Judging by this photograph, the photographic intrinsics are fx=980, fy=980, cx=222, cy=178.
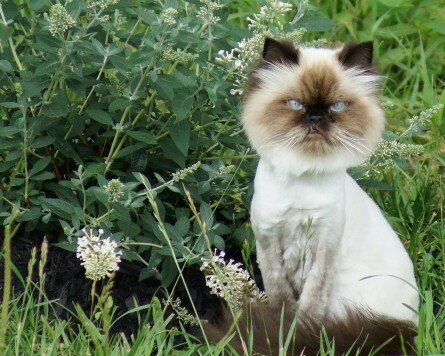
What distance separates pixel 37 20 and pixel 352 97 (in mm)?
1136

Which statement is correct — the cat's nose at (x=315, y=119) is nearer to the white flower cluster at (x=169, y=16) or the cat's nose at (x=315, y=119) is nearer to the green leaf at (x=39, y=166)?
the white flower cluster at (x=169, y=16)

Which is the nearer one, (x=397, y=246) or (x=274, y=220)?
(x=274, y=220)

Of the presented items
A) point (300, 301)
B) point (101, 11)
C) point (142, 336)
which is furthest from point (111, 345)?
point (101, 11)

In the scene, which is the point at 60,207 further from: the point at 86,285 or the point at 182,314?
the point at 182,314

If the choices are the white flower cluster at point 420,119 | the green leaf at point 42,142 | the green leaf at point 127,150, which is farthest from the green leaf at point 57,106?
the white flower cluster at point 420,119

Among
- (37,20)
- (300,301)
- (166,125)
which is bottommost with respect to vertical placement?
(300,301)

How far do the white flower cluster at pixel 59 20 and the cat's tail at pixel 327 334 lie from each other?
1.05 m

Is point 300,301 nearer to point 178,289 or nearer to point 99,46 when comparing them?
point 178,289

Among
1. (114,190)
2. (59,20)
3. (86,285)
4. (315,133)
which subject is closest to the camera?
(315,133)

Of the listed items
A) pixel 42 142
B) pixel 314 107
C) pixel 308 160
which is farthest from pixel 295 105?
pixel 42 142

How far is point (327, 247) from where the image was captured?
121 inches

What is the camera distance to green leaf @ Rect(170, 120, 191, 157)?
3.37 m

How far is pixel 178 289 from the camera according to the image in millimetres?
3695

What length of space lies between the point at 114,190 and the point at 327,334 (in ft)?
2.70
